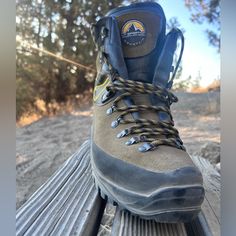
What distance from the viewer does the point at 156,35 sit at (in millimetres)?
323

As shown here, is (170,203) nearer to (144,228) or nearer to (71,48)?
(144,228)

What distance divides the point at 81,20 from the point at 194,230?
300mm

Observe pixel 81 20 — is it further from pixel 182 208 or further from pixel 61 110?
pixel 182 208

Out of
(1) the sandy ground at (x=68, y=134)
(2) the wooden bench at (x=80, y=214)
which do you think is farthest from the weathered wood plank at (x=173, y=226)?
(1) the sandy ground at (x=68, y=134)

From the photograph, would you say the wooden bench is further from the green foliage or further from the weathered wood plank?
the green foliage

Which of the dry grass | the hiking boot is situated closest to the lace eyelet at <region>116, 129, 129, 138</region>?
the hiking boot

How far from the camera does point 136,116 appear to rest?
30cm

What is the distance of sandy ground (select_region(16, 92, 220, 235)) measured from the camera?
1.30 ft

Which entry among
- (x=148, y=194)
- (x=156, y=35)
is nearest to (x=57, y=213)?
(x=148, y=194)

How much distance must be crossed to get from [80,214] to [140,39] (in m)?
0.17

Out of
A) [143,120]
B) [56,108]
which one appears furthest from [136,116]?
[56,108]

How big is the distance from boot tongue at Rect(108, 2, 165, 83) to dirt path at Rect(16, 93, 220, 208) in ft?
0.33

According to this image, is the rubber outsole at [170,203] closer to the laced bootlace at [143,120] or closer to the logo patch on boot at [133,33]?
the laced bootlace at [143,120]

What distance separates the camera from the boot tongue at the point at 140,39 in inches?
12.4
